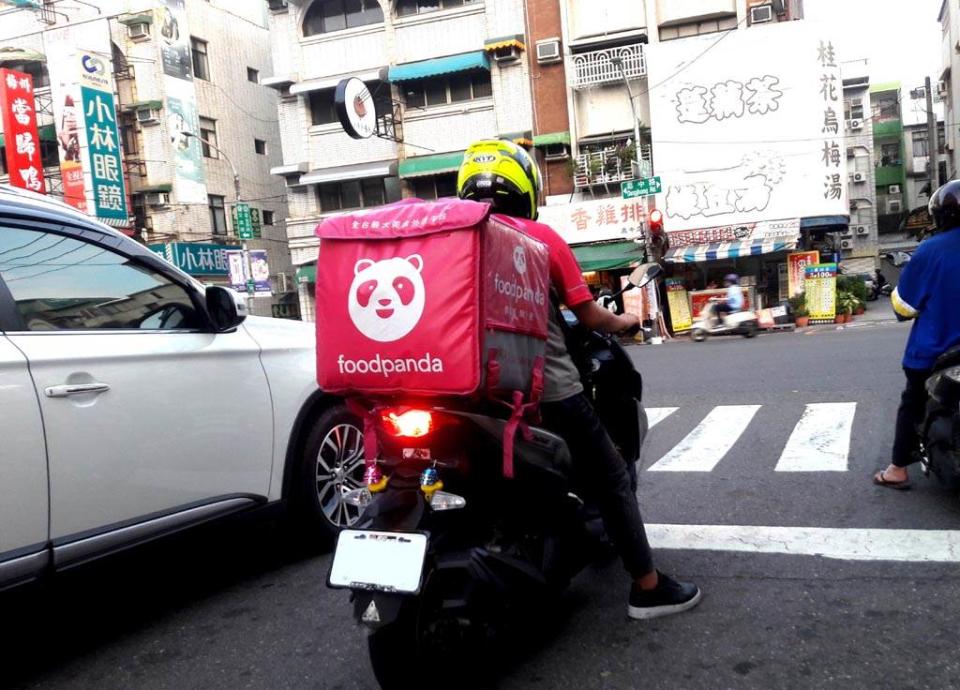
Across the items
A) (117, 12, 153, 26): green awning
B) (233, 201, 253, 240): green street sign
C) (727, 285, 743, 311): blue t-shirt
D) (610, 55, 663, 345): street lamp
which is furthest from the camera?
(117, 12, 153, 26): green awning

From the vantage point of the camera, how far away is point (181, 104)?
90.7 ft

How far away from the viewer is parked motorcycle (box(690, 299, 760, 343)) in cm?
1922

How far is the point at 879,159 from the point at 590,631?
55678 mm

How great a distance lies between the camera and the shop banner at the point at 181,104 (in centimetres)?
2653

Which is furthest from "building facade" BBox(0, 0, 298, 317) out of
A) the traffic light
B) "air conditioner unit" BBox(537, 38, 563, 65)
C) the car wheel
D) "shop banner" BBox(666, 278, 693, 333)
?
the car wheel

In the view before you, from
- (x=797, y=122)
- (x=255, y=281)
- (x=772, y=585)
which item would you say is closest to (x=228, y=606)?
(x=772, y=585)

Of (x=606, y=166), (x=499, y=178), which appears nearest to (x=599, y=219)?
(x=606, y=166)

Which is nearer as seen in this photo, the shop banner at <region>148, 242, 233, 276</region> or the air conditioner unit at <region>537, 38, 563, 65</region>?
the air conditioner unit at <region>537, 38, 563, 65</region>

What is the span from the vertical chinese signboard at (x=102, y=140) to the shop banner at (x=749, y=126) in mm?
16139

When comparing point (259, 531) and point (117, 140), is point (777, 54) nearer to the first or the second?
point (117, 140)

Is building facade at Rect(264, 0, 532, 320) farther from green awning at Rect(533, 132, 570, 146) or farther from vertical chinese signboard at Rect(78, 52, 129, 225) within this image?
vertical chinese signboard at Rect(78, 52, 129, 225)

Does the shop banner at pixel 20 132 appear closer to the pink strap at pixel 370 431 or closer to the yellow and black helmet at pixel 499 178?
the yellow and black helmet at pixel 499 178

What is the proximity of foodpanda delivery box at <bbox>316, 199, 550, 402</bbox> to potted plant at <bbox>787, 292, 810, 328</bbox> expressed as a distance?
1982 cm

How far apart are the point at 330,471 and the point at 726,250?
64.0ft
